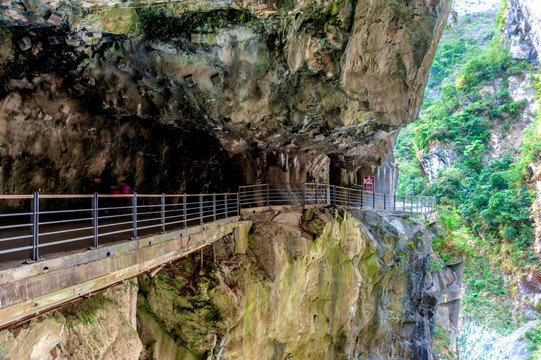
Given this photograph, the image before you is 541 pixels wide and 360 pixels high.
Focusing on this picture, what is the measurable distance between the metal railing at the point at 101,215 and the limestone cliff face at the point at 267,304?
810mm

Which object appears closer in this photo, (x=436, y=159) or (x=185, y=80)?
(x=185, y=80)

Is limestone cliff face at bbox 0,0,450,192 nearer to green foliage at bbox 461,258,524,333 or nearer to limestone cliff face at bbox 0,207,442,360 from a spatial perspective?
limestone cliff face at bbox 0,207,442,360

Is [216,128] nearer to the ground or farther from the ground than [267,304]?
farther from the ground

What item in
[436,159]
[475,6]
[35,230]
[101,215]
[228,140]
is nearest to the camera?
[35,230]

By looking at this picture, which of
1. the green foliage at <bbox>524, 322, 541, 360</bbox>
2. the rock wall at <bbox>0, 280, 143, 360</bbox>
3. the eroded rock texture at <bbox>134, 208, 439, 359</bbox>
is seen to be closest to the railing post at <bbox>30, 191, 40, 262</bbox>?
the rock wall at <bbox>0, 280, 143, 360</bbox>

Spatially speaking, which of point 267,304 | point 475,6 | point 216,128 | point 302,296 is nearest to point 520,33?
point 475,6

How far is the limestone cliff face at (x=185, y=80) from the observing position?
674cm

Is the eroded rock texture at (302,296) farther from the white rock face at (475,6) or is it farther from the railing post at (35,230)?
the white rock face at (475,6)

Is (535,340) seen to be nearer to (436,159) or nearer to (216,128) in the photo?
(436,159)

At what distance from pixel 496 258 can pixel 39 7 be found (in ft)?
103

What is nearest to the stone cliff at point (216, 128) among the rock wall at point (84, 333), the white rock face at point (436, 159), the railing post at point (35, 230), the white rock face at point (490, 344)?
the rock wall at point (84, 333)

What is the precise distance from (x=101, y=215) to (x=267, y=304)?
4.98 meters

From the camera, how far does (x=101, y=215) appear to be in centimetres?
906

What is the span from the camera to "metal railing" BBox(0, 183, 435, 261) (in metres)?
3.51
